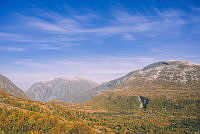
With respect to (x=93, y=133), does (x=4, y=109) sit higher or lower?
higher

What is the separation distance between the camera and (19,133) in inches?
5851

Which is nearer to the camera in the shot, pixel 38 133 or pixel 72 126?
pixel 38 133

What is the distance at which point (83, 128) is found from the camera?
195375 mm

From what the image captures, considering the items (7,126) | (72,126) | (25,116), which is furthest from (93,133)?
(7,126)

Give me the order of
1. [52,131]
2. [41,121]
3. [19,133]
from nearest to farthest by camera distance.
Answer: [19,133]
[52,131]
[41,121]

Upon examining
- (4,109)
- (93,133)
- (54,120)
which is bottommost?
(93,133)

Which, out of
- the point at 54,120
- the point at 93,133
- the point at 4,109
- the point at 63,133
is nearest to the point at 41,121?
the point at 54,120

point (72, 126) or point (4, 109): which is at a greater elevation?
point (4, 109)

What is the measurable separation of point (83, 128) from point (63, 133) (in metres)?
31.7

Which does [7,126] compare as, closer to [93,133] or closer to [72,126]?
[72,126]

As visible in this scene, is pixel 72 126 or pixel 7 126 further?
pixel 72 126

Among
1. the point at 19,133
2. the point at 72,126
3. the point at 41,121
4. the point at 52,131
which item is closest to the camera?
the point at 19,133

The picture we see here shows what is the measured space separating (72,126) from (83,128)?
1290cm

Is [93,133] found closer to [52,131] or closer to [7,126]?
[52,131]
